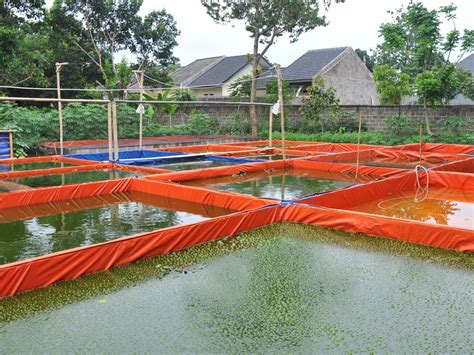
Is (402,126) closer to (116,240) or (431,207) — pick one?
(431,207)

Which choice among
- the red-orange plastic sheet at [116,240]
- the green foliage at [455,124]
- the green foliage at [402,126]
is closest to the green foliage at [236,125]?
the green foliage at [402,126]

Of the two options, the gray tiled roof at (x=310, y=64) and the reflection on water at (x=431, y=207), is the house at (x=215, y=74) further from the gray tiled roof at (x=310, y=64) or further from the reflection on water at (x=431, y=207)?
the reflection on water at (x=431, y=207)

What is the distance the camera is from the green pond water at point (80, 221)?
4363 mm

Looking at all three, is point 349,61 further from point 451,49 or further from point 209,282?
point 209,282

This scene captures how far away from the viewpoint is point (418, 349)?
8.35 feet

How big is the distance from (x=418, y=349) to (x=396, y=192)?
14.4 ft

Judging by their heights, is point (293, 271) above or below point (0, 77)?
below

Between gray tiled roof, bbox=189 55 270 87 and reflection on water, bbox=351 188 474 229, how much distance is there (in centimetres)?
1482

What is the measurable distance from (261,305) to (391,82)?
40.1 ft

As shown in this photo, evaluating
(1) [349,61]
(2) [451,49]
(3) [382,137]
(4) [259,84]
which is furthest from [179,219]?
(1) [349,61]

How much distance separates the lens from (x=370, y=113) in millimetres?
14750

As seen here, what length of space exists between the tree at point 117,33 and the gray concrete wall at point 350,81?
610 centimetres

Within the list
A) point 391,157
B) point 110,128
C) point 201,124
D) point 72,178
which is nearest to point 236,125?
point 201,124

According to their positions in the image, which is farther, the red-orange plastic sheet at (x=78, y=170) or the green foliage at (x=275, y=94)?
Result: the green foliage at (x=275, y=94)
